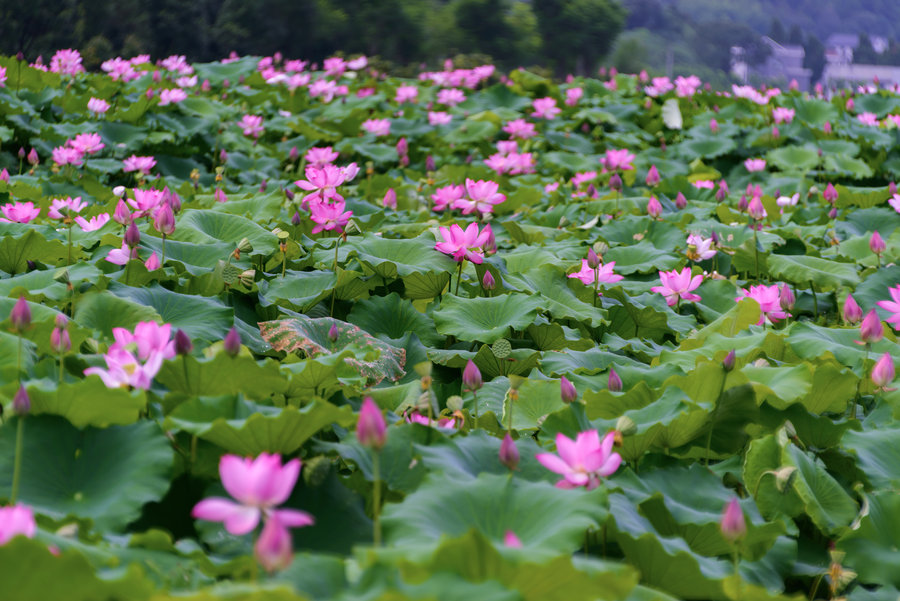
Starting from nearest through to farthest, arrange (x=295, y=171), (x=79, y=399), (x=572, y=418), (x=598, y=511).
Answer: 1. (x=598, y=511)
2. (x=79, y=399)
3. (x=572, y=418)
4. (x=295, y=171)

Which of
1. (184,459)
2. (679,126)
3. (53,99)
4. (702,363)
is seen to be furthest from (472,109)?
(184,459)

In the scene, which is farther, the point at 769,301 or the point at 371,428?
the point at 769,301

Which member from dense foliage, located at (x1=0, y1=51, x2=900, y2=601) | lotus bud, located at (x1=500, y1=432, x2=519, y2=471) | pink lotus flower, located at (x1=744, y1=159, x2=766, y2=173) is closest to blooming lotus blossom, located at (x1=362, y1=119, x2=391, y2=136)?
dense foliage, located at (x1=0, y1=51, x2=900, y2=601)

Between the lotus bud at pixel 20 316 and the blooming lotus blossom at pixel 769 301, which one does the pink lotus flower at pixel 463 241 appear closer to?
the blooming lotus blossom at pixel 769 301

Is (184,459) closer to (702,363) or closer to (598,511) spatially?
(598,511)

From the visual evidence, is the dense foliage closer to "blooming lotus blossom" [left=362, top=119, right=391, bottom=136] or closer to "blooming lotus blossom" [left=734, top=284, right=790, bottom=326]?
"blooming lotus blossom" [left=734, top=284, right=790, bottom=326]

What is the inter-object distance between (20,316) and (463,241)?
122cm

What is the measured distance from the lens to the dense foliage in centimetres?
108

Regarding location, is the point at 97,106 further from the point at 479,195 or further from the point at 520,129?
the point at 479,195

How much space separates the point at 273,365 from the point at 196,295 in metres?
0.68

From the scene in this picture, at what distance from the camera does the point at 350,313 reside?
2469 millimetres

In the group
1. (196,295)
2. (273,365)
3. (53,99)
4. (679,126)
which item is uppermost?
(273,365)

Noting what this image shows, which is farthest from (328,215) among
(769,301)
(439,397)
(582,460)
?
(582,460)

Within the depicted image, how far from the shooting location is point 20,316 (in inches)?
55.1
